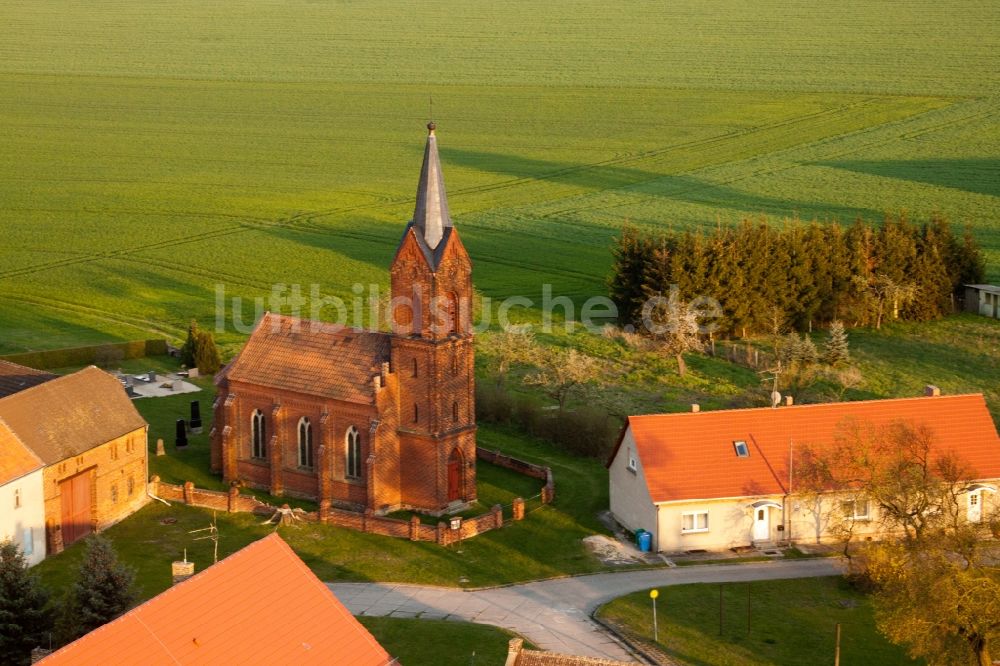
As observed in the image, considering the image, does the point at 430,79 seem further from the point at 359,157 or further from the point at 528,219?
the point at 528,219

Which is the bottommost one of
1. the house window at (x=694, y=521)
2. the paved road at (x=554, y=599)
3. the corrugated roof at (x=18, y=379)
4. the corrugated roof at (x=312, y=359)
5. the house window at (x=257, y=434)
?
the paved road at (x=554, y=599)

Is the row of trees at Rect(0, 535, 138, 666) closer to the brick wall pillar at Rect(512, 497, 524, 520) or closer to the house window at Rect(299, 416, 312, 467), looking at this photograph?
the house window at Rect(299, 416, 312, 467)

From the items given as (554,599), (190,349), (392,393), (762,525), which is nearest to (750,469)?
(762,525)

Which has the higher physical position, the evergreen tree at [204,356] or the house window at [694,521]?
the evergreen tree at [204,356]

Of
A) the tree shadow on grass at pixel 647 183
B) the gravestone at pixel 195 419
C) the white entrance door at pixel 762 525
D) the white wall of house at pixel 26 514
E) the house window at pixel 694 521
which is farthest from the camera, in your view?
the tree shadow on grass at pixel 647 183

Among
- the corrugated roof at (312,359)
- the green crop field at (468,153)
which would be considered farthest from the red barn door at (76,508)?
the green crop field at (468,153)

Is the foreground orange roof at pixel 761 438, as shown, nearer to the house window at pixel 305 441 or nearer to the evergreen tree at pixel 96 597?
the house window at pixel 305 441

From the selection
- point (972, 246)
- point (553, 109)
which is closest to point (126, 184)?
point (553, 109)
